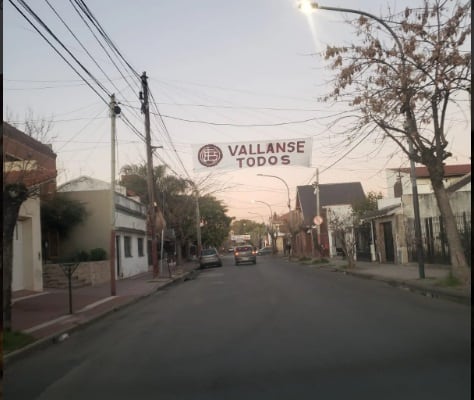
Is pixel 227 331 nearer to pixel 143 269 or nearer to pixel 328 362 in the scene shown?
pixel 328 362

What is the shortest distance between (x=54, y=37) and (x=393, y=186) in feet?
123

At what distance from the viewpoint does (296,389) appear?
6383 mm

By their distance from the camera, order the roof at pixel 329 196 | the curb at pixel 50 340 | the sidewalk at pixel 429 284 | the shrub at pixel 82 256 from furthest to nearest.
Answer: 1. the roof at pixel 329 196
2. the shrub at pixel 82 256
3. the sidewalk at pixel 429 284
4. the curb at pixel 50 340

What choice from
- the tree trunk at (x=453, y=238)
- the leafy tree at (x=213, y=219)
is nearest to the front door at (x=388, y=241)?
the tree trunk at (x=453, y=238)

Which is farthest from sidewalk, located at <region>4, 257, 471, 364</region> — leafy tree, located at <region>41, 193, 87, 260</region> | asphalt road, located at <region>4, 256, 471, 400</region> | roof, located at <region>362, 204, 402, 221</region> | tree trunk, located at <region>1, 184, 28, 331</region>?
roof, located at <region>362, 204, 402, 221</region>

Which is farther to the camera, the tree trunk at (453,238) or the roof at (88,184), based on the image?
the roof at (88,184)

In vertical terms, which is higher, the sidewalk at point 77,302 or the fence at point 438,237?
the fence at point 438,237

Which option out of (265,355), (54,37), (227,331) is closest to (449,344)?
(265,355)

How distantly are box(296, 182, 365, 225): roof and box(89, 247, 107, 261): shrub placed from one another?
117ft

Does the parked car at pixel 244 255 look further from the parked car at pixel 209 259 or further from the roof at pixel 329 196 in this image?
the roof at pixel 329 196

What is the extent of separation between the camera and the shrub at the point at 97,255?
93.7 feet

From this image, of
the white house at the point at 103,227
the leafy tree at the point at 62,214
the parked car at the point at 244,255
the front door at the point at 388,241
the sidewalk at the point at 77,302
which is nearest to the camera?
the sidewalk at the point at 77,302

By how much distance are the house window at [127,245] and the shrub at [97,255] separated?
4.86 metres

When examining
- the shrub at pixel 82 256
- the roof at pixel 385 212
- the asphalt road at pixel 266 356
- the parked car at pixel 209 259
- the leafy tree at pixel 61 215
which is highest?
the leafy tree at pixel 61 215
